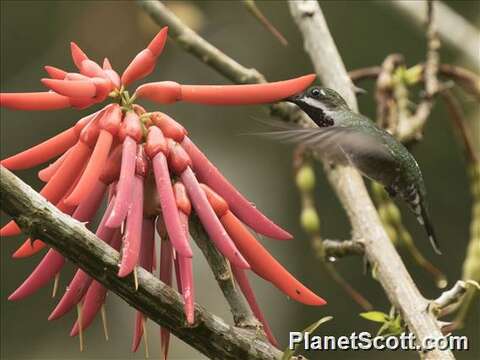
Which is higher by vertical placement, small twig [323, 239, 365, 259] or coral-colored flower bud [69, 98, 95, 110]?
small twig [323, 239, 365, 259]

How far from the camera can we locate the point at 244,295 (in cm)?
141

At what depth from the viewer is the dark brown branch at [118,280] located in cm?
125

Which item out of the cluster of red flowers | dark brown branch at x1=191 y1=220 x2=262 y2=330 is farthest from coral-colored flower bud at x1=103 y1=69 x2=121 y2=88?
dark brown branch at x1=191 y1=220 x2=262 y2=330

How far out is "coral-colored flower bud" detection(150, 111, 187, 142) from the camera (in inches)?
54.8

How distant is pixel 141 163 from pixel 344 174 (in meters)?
0.81

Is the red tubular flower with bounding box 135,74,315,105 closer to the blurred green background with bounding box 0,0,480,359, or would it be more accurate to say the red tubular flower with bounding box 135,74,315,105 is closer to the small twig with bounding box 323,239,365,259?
the small twig with bounding box 323,239,365,259

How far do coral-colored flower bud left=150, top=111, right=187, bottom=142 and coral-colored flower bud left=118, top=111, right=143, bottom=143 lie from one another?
0.04 meters

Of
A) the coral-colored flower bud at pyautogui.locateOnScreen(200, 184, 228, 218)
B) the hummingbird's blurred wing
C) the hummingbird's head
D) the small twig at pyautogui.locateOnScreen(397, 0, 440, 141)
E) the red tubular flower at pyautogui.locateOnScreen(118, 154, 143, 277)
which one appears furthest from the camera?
the small twig at pyautogui.locateOnScreen(397, 0, 440, 141)

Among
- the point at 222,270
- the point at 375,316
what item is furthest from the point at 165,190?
the point at 375,316

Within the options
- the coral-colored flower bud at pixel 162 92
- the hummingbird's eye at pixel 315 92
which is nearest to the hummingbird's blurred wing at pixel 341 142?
the hummingbird's eye at pixel 315 92

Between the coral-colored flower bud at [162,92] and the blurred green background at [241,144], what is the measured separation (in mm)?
3219

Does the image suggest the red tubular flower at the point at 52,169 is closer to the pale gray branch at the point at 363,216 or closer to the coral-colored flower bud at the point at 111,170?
the coral-colored flower bud at the point at 111,170

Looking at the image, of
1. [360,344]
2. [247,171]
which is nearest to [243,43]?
[247,171]

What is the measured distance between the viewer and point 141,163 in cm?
136
